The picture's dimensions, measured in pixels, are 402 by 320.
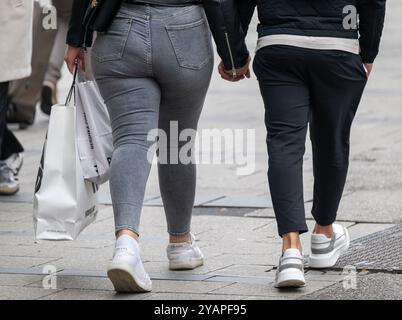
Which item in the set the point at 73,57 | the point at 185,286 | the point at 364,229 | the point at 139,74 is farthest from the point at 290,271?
the point at 364,229

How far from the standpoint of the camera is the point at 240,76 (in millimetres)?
5305

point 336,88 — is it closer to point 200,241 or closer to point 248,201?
point 200,241

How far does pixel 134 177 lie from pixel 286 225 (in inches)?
26.8

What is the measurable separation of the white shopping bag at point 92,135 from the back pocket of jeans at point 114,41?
10.8 inches

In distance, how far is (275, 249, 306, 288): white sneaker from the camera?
5.02 m

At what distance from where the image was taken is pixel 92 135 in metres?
5.37

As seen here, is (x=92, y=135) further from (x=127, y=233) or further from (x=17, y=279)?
(x=17, y=279)

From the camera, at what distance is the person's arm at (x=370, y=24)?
518 cm

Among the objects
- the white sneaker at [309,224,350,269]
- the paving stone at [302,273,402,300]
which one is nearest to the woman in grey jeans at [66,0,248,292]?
the paving stone at [302,273,402,300]

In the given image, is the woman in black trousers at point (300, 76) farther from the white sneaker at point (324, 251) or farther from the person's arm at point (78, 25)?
the person's arm at point (78, 25)

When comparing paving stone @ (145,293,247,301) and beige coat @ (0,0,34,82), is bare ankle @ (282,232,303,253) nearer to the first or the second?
paving stone @ (145,293,247,301)

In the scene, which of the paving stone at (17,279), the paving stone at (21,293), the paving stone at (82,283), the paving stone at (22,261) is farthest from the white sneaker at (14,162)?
the paving stone at (21,293)

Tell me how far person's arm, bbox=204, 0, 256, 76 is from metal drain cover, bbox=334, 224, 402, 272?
1.06 m
